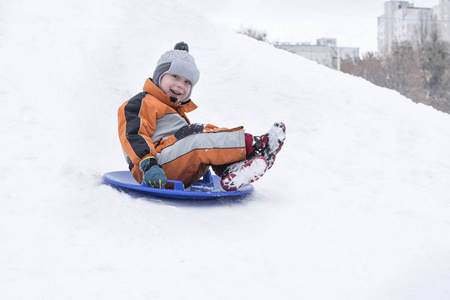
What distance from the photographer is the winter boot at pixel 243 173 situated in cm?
255

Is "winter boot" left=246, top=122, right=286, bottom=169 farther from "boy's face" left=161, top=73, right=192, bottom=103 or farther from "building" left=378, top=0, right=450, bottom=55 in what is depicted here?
"building" left=378, top=0, right=450, bottom=55

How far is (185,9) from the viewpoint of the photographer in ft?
25.7

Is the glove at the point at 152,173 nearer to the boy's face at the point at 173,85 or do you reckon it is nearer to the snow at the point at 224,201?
the snow at the point at 224,201

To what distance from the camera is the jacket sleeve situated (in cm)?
248

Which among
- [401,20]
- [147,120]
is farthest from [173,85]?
[401,20]

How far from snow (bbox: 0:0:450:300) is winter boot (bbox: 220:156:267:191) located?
13 cm

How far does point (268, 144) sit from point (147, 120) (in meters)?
0.70

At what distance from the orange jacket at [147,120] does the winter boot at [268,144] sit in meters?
0.47

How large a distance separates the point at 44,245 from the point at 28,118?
7.27 feet

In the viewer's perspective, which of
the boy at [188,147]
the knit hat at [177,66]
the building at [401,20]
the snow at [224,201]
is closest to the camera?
the snow at [224,201]

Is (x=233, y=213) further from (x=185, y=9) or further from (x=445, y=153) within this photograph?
(x=185, y=9)

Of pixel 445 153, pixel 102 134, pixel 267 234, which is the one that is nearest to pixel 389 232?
pixel 267 234

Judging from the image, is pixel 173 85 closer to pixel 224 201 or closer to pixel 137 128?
pixel 137 128

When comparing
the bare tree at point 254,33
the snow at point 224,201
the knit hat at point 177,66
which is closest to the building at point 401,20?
the bare tree at point 254,33
